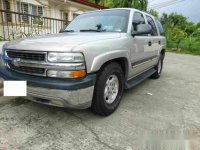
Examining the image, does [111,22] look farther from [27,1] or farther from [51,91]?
[27,1]

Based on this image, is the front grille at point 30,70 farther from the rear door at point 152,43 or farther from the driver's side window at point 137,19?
the rear door at point 152,43

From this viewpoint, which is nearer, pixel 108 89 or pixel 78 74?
pixel 78 74

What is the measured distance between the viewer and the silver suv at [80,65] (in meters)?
2.41

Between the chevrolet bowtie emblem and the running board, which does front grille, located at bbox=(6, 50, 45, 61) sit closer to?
the chevrolet bowtie emblem

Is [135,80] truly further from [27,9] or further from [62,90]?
[27,9]

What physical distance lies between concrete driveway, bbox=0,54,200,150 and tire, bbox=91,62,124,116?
0.58 feet

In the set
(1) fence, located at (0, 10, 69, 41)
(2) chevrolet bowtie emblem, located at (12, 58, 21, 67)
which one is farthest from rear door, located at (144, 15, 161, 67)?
(1) fence, located at (0, 10, 69, 41)

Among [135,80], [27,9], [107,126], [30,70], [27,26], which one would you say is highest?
[27,9]

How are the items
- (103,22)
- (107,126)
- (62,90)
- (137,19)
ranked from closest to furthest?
(62,90)
(107,126)
(103,22)
(137,19)

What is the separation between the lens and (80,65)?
244cm

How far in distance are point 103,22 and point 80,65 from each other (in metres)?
1.63

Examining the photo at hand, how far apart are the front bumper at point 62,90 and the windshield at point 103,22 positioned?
133 centimetres

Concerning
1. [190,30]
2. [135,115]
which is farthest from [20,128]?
[190,30]

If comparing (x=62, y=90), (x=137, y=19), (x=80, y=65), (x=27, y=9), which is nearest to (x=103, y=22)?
(x=137, y=19)
